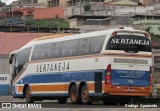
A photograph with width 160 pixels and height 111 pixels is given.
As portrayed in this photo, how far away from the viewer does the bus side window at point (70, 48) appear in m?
28.4

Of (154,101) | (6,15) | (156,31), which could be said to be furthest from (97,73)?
(6,15)

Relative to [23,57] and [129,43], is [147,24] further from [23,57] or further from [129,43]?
[129,43]

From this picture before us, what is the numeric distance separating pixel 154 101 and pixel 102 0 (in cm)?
7714

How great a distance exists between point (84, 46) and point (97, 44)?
1.15m

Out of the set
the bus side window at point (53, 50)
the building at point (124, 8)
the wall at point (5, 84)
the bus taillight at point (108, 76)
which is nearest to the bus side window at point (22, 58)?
the bus side window at point (53, 50)

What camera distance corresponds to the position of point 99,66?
1043 inches

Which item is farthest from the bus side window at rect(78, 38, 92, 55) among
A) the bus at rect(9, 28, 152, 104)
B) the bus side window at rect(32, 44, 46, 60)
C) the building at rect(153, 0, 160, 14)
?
the building at rect(153, 0, 160, 14)

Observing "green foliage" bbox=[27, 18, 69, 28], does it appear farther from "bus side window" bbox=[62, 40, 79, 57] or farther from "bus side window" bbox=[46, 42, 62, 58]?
"bus side window" bbox=[62, 40, 79, 57]

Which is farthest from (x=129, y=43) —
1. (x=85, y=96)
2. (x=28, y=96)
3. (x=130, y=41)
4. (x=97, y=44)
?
(x=28, y=96)

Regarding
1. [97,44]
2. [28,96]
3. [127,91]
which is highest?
[97,44]

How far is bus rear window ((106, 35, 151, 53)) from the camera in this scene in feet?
86.2

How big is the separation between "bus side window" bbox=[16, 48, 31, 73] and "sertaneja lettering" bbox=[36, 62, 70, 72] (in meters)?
1.42

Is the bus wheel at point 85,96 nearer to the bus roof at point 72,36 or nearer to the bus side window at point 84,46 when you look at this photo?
the bus side window at point 84,46

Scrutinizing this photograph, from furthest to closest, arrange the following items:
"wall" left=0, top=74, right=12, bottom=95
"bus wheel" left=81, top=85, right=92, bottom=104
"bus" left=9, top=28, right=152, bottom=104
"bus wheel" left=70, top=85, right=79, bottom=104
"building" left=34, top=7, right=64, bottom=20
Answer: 1. "building" left=34, top=7, right=64, bottom=20
2. "wall" left=0, top=74, right=12, bottom=95
3. "bus wheel" left=70, top=85, right=79, bottom=104
4. "bus wheel" left=81, top=85, right=92, bottom=104
5. "bus" left=9, top=28, right=152, bottom=104
